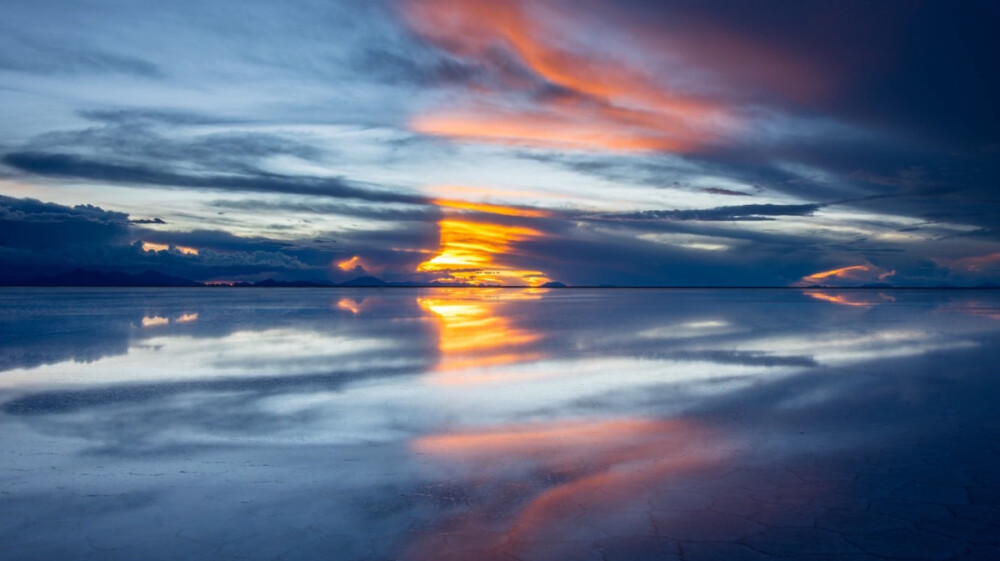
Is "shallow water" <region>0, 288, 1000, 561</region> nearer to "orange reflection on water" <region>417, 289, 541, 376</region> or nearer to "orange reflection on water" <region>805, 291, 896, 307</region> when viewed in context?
"orange reflection on water" <region>417, 289, 541, 376</region>

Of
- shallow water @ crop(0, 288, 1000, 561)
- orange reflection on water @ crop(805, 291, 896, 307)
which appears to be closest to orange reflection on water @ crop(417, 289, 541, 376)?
shallow water @ crop(0, 288, 1000, 561)

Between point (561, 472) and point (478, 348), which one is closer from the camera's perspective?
point (561, 472)

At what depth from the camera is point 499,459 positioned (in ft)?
22.0

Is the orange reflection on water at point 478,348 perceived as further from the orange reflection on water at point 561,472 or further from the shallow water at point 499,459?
the orange reflection on water at point 561,472

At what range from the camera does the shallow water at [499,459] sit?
4.63 metres

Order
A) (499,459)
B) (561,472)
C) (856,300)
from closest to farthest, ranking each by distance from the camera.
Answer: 1. (561,472)
2. (499,459)
3. (856,300)

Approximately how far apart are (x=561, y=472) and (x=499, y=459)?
76cm

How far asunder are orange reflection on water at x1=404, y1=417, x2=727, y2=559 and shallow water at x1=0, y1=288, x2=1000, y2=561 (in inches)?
1.1

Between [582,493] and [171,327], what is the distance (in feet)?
77.2

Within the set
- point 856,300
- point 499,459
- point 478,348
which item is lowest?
point 856,300

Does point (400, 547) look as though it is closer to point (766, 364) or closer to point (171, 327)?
point (766, 364)

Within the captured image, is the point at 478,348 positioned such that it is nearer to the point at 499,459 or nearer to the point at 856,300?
the point at 499,459

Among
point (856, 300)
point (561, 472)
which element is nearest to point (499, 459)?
point (561, 472)

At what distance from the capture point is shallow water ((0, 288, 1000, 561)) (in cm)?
463
